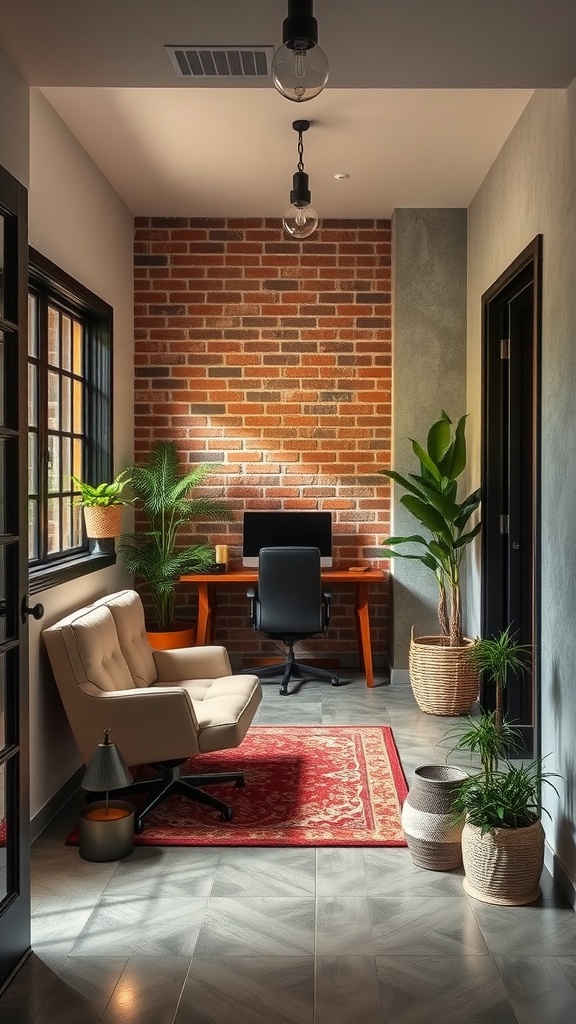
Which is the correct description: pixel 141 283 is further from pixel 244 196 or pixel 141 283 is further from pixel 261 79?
pixel 261 79

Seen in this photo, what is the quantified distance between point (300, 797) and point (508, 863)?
1155mm

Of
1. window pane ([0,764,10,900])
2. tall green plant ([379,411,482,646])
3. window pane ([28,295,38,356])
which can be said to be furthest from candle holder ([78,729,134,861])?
tall green plant ([379,411,482,646])

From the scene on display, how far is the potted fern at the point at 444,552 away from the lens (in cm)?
507

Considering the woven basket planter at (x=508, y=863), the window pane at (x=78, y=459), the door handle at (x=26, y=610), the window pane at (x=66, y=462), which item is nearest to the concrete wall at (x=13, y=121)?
the door handle at (x=26, y=610)

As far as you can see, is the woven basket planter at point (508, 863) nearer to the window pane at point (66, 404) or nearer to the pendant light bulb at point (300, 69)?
the pendant light bulb at point (300, 69)

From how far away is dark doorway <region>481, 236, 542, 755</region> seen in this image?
4746mm

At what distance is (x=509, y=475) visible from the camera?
4793mm

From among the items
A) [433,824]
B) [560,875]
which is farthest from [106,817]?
[560,875]

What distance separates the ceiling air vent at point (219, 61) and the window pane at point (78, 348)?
2.34 meters

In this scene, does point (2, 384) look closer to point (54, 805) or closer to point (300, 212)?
point (54, 805)

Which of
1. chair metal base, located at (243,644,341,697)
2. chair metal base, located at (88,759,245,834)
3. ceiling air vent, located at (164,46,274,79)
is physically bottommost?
chair metal base, located at (88,759,245,834)

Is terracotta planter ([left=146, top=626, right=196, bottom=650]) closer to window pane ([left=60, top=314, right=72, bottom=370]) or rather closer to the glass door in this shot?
window pane ([left=60, top=314, right=72, bottom=370])

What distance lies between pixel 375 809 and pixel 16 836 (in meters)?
1.62

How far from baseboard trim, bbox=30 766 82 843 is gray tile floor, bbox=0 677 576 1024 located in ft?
0.17
